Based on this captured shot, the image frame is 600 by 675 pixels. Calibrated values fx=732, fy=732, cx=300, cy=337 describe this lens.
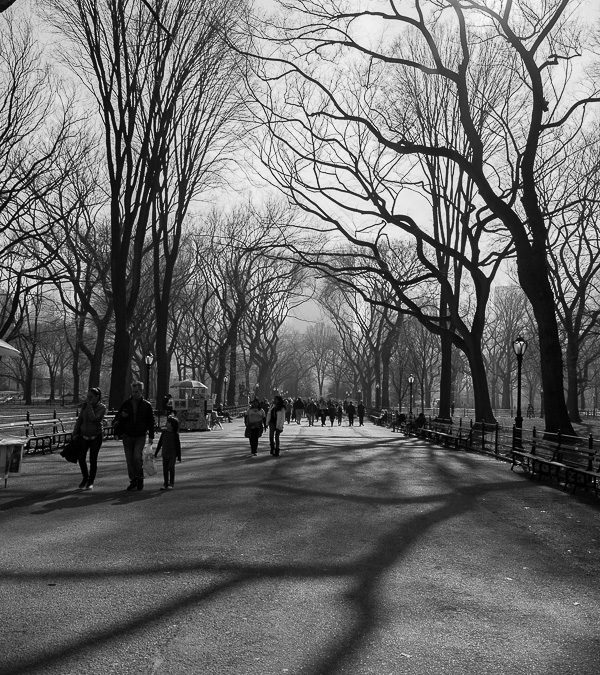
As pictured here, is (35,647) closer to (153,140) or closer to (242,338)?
(153,140)

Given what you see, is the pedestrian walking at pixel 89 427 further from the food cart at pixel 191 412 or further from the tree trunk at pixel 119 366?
the food cart at pixel 191 412

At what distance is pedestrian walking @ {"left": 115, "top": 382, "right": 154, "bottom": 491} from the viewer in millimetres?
11406

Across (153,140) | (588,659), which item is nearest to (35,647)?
(588,659)

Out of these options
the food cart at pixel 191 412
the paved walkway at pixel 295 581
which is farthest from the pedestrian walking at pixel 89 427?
the food cart at pixel 191 412

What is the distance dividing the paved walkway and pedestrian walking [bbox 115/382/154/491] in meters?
0.42

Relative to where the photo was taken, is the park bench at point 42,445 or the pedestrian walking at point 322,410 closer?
the park bench at point 42,445

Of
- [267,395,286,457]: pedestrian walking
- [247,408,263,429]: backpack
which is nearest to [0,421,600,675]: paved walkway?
[267,395,286,457]: pedestrian walking

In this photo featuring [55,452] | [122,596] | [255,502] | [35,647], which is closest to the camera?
[35,647]

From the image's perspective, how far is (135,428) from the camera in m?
11.4

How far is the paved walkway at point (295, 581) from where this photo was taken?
4324mm

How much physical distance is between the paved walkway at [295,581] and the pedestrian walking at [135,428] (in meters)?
0.42

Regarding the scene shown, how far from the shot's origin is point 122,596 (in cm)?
549

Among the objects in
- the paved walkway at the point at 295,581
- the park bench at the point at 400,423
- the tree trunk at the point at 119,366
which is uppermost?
the tree trunk at the point at 119,366

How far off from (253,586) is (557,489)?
29.2 feet
